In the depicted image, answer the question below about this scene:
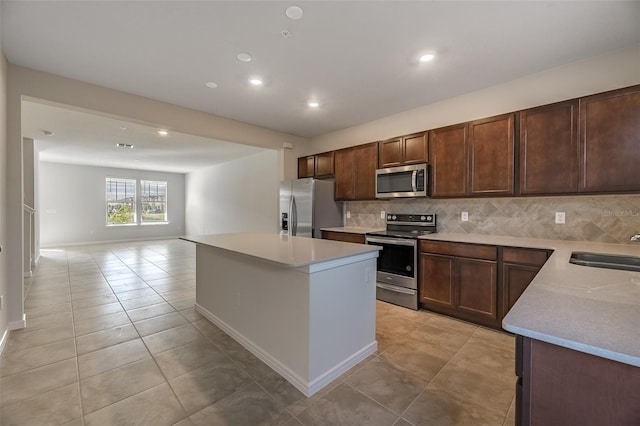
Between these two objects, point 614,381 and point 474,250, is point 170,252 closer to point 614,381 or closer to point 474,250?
point 474,250

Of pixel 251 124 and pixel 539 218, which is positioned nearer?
pixel 539 218

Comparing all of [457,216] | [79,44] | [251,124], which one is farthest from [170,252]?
[457,216]

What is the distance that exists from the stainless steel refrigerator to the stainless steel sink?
308 cm

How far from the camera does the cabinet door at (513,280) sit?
2.47m

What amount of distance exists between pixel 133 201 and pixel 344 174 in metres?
8.86

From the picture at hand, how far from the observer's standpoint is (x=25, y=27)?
2092mm

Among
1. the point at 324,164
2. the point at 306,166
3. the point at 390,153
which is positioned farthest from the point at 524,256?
the point at 306,166

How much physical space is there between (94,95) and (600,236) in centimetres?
544

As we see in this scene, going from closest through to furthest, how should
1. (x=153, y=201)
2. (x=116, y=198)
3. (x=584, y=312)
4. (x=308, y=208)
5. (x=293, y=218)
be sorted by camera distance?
(x=584, y=312) < (x=308, y=208) < (x=293, y=218) < (x=116, y=198) < (x=153, y=201)

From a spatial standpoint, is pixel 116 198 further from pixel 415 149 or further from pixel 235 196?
pixel 415 149

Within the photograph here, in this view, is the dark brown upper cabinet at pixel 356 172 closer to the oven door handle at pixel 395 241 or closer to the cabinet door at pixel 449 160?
the oven door handle at pixel 395 241

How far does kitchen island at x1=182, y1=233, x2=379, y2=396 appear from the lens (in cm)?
183

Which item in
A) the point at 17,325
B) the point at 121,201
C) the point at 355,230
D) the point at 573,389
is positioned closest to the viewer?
the point at 573,389

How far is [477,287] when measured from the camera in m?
2.77
